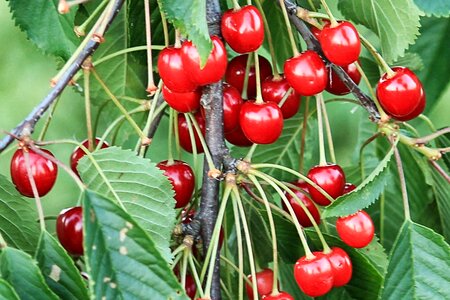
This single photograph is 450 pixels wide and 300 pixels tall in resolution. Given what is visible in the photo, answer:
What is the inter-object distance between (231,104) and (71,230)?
24cm

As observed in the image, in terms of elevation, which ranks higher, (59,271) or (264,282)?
(59,271)

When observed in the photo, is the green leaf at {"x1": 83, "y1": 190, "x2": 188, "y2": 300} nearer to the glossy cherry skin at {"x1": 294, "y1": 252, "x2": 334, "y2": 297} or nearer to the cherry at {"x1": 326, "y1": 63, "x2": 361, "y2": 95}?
the glossy cherry skin at {"x1": 294, "y1": 252, "x2": 334, "y2": 297}

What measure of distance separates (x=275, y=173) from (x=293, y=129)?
16 cm

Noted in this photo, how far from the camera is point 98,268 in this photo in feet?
2.77

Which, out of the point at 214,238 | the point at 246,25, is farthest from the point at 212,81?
the point at 214,238

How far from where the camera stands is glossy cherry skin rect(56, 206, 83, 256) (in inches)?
41.9

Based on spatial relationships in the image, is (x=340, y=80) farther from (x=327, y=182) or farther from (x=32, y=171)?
(x=32, y=171)

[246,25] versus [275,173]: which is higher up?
[246,25]

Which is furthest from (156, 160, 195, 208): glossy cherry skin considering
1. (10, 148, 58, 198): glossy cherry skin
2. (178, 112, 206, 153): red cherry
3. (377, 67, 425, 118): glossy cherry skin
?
(377, 67, 425, 118): glossy cherry skin

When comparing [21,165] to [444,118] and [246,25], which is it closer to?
[246,25]

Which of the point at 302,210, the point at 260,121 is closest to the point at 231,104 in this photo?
the point at 260,121

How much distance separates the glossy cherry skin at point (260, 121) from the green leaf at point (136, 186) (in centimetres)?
13

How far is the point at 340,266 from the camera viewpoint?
1.06 metres

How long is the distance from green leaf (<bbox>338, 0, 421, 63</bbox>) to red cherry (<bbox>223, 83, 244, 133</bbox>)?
0.19 m
